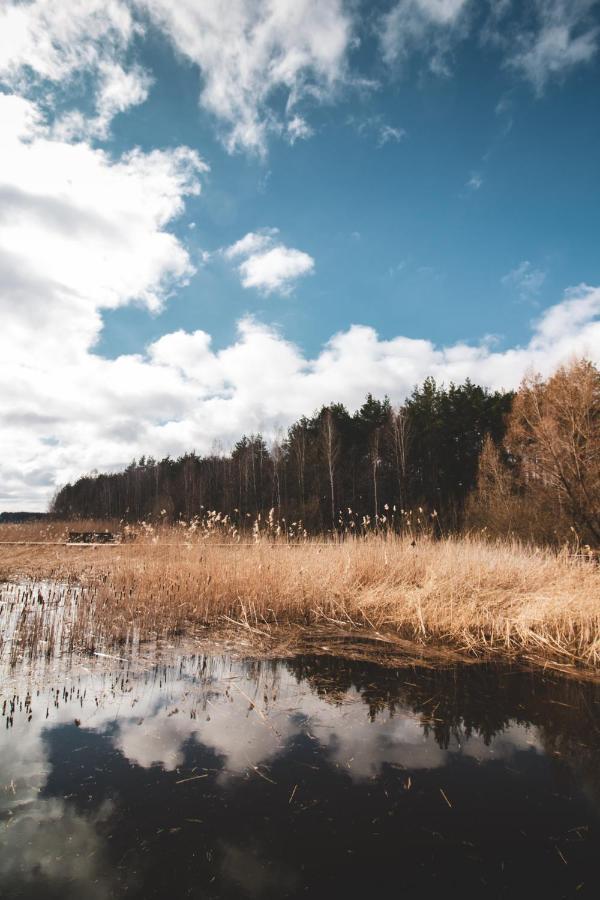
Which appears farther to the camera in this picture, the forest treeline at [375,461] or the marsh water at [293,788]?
the forest treeline at [375,461]

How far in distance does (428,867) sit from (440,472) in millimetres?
27813

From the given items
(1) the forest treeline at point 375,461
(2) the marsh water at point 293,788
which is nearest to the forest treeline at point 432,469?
(1) the forest treeline at point 375,461

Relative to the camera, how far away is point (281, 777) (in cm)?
259

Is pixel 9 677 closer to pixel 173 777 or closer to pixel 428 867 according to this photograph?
pixel 173 777

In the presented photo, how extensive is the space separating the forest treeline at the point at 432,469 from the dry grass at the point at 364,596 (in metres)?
1.33

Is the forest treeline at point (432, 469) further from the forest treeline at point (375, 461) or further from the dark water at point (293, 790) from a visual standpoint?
the dark water at point (293, 790)

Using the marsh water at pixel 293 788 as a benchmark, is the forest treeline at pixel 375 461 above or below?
above

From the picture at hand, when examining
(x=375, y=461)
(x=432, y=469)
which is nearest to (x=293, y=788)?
(x=375, y=461)

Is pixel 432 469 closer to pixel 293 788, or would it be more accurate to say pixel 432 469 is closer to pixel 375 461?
pixel 375 461

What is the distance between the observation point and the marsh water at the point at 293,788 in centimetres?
190

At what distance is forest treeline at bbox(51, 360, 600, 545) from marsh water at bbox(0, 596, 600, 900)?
539cm

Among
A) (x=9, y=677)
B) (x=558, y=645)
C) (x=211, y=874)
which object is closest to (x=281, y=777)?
(x=211, y=874)

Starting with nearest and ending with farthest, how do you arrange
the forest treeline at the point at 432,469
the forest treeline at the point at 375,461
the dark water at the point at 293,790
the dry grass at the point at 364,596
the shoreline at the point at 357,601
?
1. the dark water at the point at 293,790
2. the shoreline at the point at 357,601
3. the dry grass at the point at 364,596
4. the forest treeline at the point at 432,469
5. the forest treeline at the point at 375,461

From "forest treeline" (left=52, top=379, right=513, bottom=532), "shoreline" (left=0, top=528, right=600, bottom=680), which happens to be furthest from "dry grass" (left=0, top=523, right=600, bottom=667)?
"forest treeline" (left=52, top=379, right=513, bottom=532)
